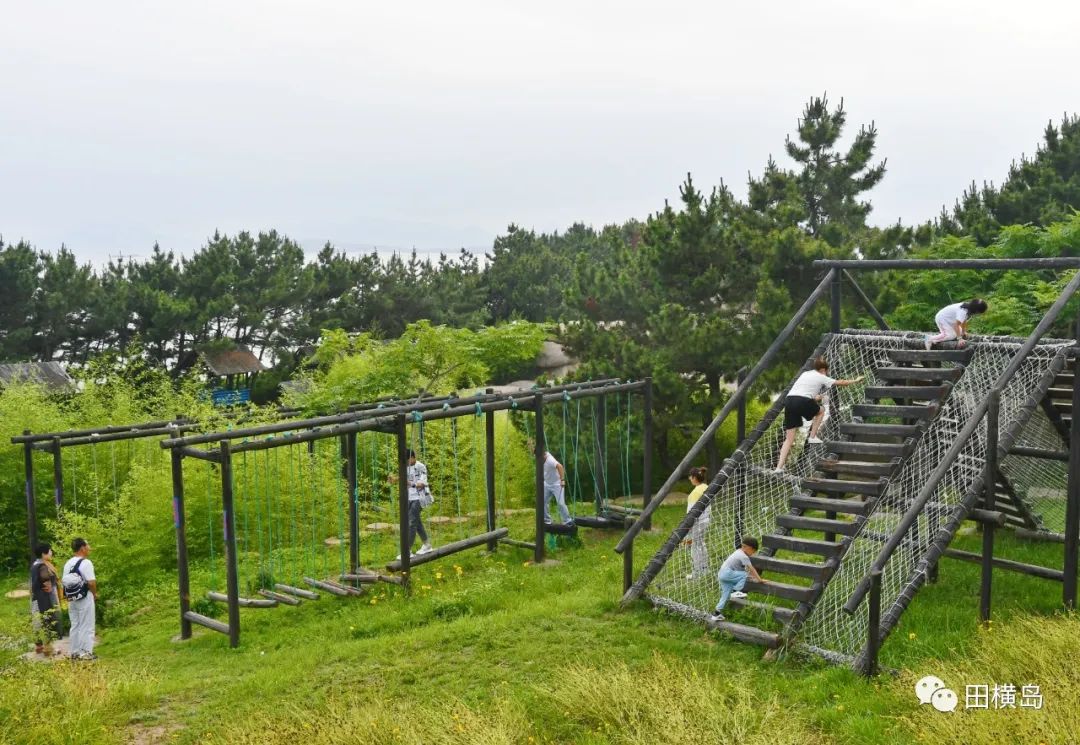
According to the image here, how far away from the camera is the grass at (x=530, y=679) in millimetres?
7387

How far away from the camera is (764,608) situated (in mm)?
9633

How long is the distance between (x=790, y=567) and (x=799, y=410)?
2.35 metres

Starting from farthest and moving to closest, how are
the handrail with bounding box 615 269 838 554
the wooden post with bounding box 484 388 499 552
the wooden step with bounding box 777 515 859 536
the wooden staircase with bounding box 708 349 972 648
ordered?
1. the wooden post with bounding box 484 388 499 552
2. the handrail with bounding box 615 269 838 554
3. the wooden step with bounding box 777 515 859 536
4. the wooden staircase with bounding box 708 349 972 648

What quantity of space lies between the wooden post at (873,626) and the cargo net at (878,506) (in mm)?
261

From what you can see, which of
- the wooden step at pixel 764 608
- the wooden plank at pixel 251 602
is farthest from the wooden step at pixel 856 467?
the wooden plank at pixel 251 602

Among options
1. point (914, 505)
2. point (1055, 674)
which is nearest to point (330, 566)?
point (914, 505)

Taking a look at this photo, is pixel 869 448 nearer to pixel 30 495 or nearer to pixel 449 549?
pixel 449 549

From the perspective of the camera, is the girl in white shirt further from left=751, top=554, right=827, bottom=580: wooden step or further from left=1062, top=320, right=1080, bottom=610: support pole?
left=751, top=554, right=827, bottom=580: wooden step

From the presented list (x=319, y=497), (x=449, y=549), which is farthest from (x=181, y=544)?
(x=319, y=497)

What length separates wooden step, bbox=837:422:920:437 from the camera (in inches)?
414

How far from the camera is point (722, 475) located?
10.9 metres

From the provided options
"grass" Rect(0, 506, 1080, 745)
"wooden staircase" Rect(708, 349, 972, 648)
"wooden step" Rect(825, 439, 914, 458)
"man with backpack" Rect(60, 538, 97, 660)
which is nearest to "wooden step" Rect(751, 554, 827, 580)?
"wooden staircase" Rect(708, 349, 972, 648)

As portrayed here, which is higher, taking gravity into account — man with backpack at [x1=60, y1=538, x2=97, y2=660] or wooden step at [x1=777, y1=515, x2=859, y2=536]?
wooden step at [x1=777, y1=515, x2=859, y2=536]

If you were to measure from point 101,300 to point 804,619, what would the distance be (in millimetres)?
30902
